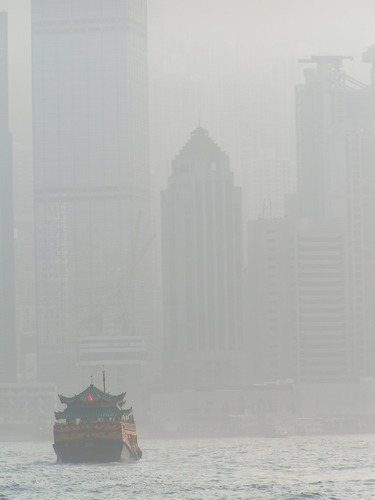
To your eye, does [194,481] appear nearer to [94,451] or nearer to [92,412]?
[94,451]

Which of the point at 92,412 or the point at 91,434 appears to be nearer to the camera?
the point at 91,434

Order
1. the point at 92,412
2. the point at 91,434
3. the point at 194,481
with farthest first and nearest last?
the point at 92,412, the point at 91,434, the point at 194,481

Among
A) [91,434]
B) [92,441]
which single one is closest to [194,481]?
[91,434]

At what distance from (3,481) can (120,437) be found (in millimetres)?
29267

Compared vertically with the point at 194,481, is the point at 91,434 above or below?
above

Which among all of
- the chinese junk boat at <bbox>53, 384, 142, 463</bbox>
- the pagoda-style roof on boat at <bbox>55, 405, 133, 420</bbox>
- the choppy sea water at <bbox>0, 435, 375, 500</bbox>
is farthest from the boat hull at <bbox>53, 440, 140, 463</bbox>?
→ the pagoda-style roof on boat at <bbox>55, 405, 133, 420</bbox>

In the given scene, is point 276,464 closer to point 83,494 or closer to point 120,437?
point 120,437

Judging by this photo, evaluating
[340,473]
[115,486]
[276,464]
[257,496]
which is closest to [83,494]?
[115,486]

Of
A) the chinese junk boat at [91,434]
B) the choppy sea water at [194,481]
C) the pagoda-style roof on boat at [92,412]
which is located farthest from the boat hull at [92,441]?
the choppy sea water at [194,481]

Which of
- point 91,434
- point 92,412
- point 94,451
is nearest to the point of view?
point 91,434

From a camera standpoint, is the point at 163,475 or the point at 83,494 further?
the point at 163,475

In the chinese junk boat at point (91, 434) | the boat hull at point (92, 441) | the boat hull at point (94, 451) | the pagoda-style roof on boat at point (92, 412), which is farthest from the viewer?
the pagoda-style roof on boat at point (92, 412)

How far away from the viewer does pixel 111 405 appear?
199 m

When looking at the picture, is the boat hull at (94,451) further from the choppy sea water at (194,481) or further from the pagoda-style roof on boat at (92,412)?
the pagoda-style roof on boat at (92,412)
